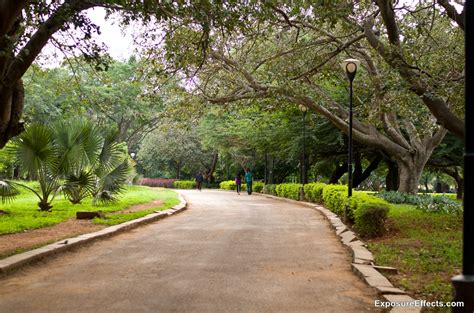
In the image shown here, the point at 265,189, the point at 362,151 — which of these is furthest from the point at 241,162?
the point at 362,151

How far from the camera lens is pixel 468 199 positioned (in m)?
3.35

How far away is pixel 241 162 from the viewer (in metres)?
36.4

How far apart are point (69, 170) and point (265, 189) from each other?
17233 millimetres

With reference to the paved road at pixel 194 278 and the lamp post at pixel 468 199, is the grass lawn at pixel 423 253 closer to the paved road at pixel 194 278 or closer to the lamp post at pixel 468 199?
the paved road at pixel 194 278

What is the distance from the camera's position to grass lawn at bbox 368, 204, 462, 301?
17.3 feet

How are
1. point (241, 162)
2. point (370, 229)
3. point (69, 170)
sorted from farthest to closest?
point (241, 162), point (69, 170), point (370, 229)

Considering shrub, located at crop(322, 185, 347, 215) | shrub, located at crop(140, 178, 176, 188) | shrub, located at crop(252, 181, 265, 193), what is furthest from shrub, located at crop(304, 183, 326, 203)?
shrub, located at crop(140, 178, 176, 188)

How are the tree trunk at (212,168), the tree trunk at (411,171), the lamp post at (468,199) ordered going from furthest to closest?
the tree trunk at (212,168), the tree trunk at (411,171), the lamp post at (468,199)

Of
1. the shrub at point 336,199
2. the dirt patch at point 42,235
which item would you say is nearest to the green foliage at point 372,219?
the shrub at point 336,199

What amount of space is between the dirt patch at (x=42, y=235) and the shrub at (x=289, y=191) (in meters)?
12.3

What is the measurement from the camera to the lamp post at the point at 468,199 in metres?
3.31

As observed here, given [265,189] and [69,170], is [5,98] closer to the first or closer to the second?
[69,170]

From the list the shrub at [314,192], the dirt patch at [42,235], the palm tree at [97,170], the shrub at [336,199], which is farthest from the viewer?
the shrub at [314,192]

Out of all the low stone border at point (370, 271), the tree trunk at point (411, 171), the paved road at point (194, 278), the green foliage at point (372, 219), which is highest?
the tree trunk at point (411, 171)
